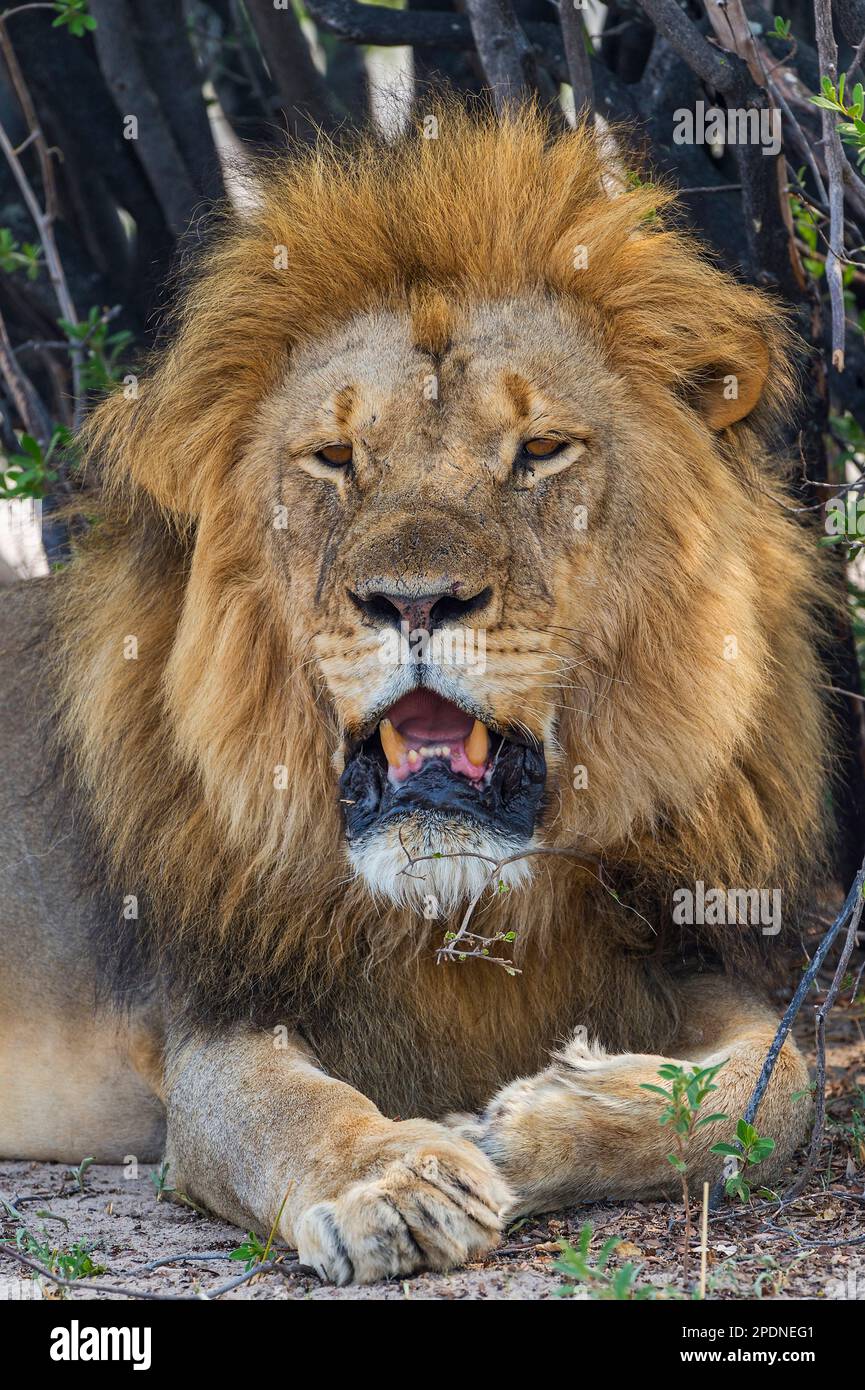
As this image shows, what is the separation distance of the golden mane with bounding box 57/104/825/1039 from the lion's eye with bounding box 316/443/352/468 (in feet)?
0.68

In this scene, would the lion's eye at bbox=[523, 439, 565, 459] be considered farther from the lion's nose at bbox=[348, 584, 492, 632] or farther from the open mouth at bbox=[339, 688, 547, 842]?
the open mouth at bbox=[339, 688, 547, 842]

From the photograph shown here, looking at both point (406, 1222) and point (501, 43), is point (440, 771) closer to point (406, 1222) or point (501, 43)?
point (406, 1222)

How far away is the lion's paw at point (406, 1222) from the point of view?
7.84ft

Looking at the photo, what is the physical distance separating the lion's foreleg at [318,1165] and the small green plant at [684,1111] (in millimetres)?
267

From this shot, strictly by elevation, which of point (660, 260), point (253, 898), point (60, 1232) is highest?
point (660, 260)

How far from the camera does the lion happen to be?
8.81 ft

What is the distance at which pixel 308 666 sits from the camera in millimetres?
2854

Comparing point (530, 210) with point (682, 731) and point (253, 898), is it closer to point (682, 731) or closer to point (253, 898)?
point (682, 731)

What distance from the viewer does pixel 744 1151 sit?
2646 millimetres

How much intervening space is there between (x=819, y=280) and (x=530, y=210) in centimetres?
152

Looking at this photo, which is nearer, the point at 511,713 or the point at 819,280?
the point at 511,713

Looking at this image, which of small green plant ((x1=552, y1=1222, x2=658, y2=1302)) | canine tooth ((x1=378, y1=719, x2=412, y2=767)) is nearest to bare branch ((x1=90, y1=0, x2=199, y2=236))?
canine tooth ((x1=378, y1=719, x2=412, y2=767))

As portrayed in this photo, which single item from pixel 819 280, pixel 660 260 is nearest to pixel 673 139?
pixel 819 280

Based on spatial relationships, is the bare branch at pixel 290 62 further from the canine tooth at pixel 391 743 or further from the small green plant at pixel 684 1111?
the small green plant at pixel 684 1111
